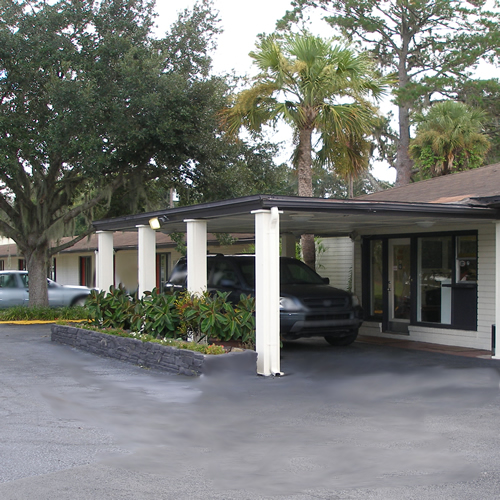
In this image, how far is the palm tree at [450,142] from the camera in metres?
21.9

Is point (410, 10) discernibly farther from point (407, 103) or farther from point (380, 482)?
point (380, 482)

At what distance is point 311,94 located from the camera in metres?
15.4

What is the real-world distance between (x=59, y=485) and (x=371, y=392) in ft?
15.6

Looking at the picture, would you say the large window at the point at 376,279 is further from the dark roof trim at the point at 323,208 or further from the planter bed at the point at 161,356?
the planter bed at the point at 161,356

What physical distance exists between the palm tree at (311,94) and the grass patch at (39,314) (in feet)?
25.4

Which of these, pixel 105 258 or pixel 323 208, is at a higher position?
pixel 323 208

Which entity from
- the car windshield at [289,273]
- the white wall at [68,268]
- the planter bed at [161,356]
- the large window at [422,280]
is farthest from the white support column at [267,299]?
the white wall at [68,268]

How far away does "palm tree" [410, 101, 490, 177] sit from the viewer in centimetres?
2191

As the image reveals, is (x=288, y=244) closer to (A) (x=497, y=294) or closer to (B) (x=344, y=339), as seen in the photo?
(B) (x=344, y=339)

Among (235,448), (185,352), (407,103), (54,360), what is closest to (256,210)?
(185,352)

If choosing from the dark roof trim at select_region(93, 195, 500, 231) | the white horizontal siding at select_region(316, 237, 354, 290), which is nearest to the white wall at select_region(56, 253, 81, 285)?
the white horizontal siding at select_region(316, 237, 354, 290)

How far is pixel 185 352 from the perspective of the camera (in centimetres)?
1010

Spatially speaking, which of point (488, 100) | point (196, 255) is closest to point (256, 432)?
point (196, 255)

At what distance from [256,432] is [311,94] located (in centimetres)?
1029
